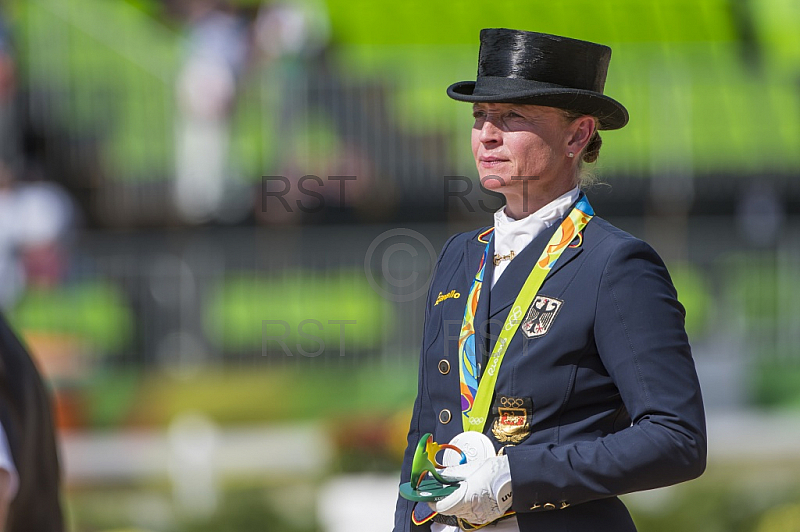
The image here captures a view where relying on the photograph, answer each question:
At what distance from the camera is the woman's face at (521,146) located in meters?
2.14

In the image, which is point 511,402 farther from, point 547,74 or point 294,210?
point 294,210

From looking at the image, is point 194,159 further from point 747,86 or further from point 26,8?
point 747,86

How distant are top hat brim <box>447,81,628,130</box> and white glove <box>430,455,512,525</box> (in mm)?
645

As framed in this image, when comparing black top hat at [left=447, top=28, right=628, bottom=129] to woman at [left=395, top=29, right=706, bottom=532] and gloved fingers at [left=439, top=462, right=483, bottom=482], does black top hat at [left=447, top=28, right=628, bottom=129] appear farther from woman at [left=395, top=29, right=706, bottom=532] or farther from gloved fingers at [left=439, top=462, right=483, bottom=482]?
gloved fingers at [left=439, top=462, right=483, bottom=482]

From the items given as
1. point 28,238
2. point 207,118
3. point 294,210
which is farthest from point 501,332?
point 207,118

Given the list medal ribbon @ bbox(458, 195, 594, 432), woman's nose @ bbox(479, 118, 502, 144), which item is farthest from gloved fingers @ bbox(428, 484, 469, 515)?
woman's nose @ bbox(479, 118, 502, 144)

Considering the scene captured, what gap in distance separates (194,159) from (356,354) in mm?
2504

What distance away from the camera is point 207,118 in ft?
35.8

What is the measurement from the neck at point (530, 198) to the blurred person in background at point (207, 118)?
8.64 meters

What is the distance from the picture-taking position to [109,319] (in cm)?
1005

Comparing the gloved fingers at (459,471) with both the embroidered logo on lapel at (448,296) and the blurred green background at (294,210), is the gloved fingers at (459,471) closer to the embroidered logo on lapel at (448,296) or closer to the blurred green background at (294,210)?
the embroidered logo on lapel at (448,296)

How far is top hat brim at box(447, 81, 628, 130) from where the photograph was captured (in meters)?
2.10

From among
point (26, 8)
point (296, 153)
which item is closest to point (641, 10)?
point (296, 153)

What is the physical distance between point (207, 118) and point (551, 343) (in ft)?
30.2
